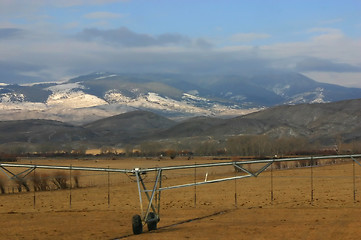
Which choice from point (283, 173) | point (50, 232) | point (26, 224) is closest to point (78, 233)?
point (50, 232)

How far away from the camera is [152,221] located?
38.9 m

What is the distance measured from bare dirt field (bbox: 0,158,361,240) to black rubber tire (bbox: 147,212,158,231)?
578 millimetres

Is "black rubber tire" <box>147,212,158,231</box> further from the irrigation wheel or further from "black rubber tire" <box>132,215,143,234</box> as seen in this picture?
"black rubber tire" <box>132,215,143,234</box>

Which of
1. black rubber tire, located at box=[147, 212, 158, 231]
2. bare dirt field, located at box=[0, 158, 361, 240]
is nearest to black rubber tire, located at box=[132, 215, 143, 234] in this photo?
bare dirt field, located at box=[0, 158, 361, 240]

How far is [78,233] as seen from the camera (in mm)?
39125

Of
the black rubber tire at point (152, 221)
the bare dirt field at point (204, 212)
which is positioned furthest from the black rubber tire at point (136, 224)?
the black rubber tire at point (152, 221)

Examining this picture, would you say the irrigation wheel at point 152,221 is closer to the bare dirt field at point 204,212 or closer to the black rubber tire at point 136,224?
the bare dirt field at point 204,212

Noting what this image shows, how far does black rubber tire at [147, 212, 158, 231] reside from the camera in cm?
3891

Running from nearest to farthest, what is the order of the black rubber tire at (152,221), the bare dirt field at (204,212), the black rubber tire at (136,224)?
the black rubber tire at (136,224) → the bare dirt field at (204,212) → the black rubber tire at (152,221)

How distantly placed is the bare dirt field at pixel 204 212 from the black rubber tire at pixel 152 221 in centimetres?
58

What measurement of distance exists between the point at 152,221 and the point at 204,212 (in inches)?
447

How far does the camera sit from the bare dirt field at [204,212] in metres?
38.0

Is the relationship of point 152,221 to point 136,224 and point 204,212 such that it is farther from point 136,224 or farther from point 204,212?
point 204,212

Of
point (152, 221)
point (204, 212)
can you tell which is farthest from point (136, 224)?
point (204, 212)
